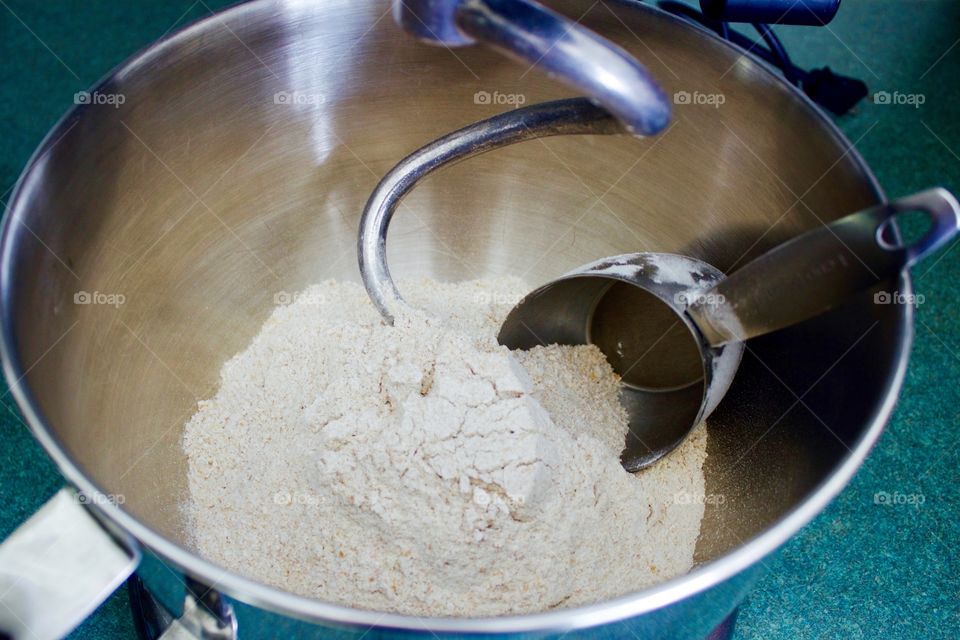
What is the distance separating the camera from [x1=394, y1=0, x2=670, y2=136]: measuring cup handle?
433mm

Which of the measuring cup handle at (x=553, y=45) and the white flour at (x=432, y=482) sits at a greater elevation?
the measuring cup handle at (x=553, y=45)

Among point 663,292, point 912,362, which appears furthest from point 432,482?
point 912,362

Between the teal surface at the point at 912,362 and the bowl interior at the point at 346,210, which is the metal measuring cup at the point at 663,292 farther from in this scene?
the teal surface at the point at 912,362

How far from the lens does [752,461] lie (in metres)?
0.63

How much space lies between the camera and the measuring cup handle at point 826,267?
455 millimetres

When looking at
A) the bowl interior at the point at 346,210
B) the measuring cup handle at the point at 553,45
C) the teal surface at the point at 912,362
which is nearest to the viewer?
the measuring cup handle at the point at 553,45

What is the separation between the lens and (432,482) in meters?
0.57

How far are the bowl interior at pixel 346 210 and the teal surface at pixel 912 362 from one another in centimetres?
19

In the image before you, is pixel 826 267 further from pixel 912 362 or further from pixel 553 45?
pixel 912 362

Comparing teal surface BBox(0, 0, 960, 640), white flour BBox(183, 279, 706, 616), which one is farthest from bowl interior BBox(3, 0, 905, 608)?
teal surface BBox(0, 0, 960, 640)

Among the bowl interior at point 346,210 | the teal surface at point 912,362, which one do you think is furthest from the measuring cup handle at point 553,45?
the teal surface at point 912,362

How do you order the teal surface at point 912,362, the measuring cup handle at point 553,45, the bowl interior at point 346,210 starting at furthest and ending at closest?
the teal surface at point 912,362, the bowl interior at point 346,210, the measuring cup handle at point 553,45

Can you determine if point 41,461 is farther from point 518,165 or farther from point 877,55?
point 877,55

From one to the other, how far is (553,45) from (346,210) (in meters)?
0.38
